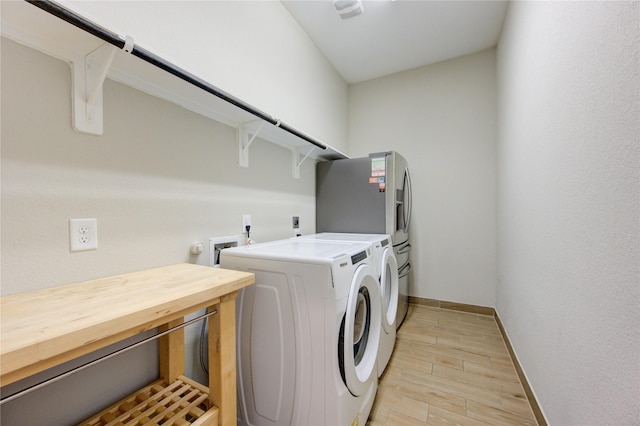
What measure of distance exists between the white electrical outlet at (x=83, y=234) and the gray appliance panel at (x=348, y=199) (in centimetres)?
184

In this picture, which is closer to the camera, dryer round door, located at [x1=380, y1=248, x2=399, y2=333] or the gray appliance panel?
dryer round door, located at [x1=380, y1=248, x2=399, y2=333]

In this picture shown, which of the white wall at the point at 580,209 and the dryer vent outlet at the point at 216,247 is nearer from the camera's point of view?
the white wall at the point at 580,209

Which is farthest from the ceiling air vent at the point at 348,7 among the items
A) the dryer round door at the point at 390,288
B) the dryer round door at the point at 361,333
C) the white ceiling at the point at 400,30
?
the dryer round door at the point at 361,333

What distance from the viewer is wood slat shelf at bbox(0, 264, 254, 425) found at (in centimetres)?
51

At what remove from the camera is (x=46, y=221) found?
2.84 ft

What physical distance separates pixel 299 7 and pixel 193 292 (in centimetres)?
235

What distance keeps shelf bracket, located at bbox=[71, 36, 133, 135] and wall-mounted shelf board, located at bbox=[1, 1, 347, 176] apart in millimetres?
18

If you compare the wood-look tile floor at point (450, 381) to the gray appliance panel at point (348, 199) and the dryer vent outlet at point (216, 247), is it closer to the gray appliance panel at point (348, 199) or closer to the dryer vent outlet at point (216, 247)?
the gray appliance panel at point (348, 199)

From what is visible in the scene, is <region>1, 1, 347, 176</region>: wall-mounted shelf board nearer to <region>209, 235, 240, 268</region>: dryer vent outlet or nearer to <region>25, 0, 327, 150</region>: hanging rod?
<region>25, 0, 327, 150</region>: hanging rod

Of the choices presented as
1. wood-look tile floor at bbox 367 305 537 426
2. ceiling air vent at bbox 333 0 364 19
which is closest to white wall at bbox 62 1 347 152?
ceiling air vent at bbox 333 0 364 19

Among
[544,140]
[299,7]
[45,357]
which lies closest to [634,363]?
[544,140]

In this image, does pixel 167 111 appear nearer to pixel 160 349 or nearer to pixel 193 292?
pixel 193 292

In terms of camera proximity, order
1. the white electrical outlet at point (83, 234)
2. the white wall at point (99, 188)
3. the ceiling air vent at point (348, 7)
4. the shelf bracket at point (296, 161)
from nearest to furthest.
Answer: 1. the white wall at point (99, 188)
2. the white electrical outlet at point (83, 234)
3. the ceiling air vent at point (348, 7)
4. the shelf bracket at point (296, 161)

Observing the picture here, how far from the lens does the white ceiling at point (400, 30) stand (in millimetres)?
2078
